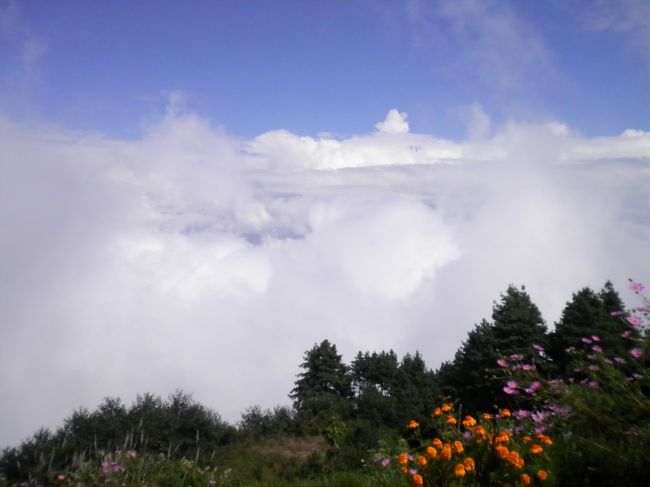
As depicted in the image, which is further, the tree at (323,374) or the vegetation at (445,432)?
the tree at (323,374)

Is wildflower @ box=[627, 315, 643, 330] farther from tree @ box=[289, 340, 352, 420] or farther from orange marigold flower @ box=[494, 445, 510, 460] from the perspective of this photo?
tree @ box=[289, 340, 352, 420]

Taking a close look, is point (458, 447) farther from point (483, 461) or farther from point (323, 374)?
point (323, 374)

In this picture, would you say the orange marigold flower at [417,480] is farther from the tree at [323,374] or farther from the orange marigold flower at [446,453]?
the tree at [323,374]

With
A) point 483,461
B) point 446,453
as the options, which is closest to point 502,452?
point 483,461

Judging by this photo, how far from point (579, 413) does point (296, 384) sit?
146 ft

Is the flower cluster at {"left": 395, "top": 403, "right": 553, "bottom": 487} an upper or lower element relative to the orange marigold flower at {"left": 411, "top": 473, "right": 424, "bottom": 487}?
upper

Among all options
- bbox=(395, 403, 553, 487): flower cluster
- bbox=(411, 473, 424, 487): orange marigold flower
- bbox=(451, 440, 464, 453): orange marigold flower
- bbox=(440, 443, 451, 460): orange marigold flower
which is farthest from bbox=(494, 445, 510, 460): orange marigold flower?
bbox=(411, 473, 424, 487): orange marigold flower

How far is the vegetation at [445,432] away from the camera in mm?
3977

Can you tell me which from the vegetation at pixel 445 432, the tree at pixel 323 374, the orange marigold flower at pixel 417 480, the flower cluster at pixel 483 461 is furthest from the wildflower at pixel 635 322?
the tree at pixel 323 374

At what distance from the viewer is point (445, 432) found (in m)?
5.30

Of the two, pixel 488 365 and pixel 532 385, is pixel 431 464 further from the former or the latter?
pixel 488 365

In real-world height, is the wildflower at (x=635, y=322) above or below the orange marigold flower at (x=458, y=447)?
above

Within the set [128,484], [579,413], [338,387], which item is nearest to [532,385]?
[579,413]

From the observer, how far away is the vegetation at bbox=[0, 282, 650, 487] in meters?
3.98
